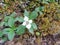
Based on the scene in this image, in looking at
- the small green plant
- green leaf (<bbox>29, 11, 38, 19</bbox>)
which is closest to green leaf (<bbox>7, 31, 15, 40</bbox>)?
the small green plant

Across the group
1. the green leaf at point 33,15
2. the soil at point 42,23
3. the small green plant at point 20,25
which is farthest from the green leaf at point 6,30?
the green leaf at point 33,15

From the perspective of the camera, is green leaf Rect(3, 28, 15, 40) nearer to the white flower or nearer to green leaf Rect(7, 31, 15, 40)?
green leaf Rect(7, 31, 15, 40)

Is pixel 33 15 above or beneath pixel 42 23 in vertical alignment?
above

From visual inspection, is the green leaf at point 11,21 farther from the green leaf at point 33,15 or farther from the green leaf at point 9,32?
the green leaf at point 33,15

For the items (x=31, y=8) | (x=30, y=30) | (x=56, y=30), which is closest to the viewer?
(x=30, y=30)

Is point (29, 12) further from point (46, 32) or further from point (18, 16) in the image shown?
point (46, 32)

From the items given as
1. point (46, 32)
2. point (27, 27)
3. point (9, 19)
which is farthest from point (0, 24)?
point (46, 32)

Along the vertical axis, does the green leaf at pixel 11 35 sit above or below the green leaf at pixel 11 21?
below

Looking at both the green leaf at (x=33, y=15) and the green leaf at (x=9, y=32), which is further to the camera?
the green leaf at (x=33, y=15)

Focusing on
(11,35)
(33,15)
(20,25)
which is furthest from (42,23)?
(11,35)

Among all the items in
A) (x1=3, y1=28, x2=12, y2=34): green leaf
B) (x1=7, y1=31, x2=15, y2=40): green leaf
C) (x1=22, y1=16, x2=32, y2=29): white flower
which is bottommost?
(x1=7, y1=31, x2=15, y2=40): green leaf

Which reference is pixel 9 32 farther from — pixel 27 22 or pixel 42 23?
pixel 42 23
